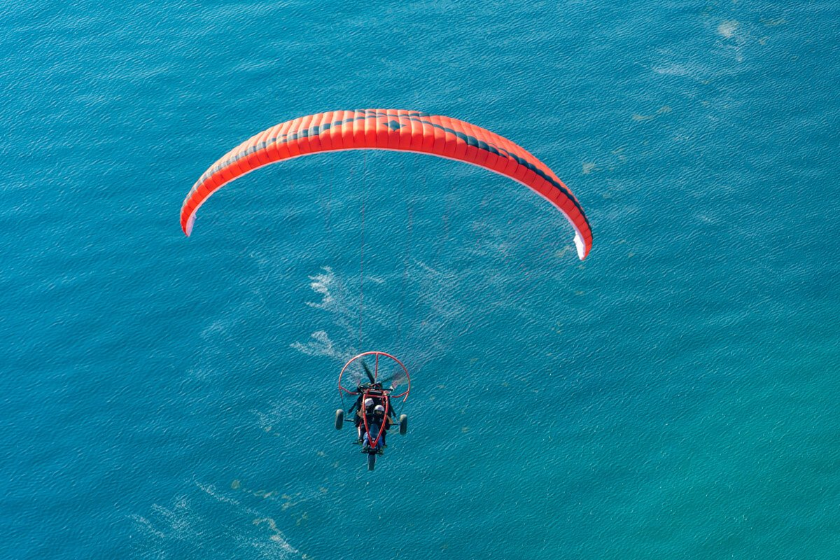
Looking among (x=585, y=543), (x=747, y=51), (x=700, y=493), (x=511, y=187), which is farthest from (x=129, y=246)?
(x=747, y=51)

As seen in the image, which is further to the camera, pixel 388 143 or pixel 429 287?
pixel 429 287

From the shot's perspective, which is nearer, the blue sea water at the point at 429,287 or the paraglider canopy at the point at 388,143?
the paraglider canopy at the point at 388,143

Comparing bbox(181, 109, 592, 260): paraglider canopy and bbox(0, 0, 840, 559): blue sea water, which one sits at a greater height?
bbox(181, 109, 592, 260): paraglider canopy

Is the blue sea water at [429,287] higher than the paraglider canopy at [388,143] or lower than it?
lower

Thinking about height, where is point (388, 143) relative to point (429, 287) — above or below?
above

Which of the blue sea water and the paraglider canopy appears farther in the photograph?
the blue sea water
